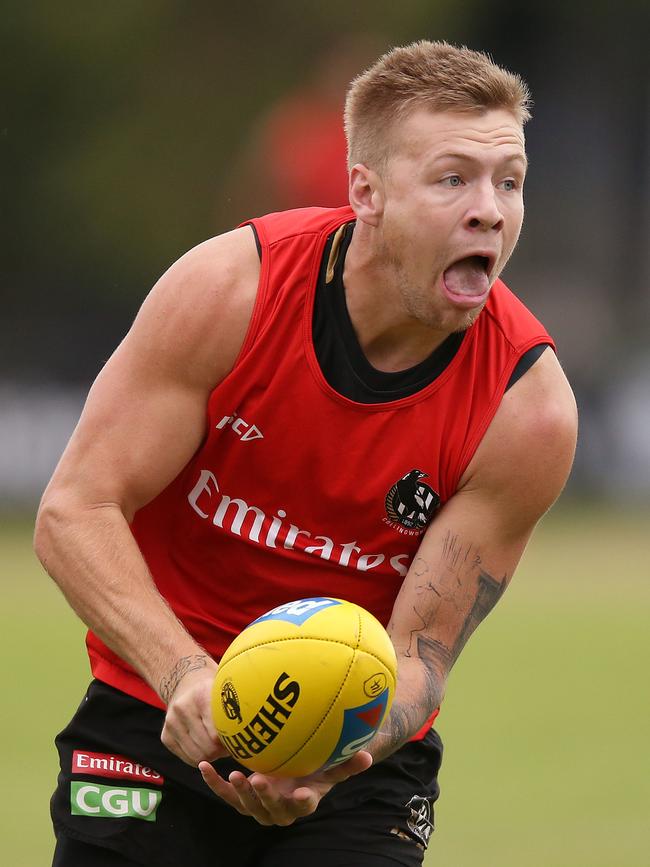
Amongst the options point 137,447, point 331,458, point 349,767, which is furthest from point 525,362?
point 349,767

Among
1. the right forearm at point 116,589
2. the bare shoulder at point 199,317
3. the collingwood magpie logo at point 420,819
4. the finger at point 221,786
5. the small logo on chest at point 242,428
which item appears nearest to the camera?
the finger at point 221,786

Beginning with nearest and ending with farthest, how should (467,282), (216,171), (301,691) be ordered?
(301,691), (467,282), (216,171)

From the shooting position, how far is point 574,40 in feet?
100

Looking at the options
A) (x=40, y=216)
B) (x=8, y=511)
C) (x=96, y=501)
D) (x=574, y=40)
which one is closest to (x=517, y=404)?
(x=96, y=501)

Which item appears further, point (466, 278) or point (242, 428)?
point (242, 428)

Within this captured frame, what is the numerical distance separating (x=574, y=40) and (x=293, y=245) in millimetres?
27034

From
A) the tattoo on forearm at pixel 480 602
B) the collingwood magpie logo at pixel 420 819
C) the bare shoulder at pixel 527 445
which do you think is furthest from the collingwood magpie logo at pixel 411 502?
the collingwood magpie logo at pixel 420 819

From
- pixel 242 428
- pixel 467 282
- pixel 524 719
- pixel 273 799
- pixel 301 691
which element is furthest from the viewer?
pixel 524 719

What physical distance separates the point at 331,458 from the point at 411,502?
0.88 ft

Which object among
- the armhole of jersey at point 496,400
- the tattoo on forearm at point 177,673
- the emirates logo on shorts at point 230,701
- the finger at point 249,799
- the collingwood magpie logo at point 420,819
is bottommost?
the collingwood magpie logo at point 420,819

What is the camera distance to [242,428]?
4641 mm

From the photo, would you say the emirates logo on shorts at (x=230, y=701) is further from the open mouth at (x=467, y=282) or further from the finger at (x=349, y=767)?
the open mouth at (x=467, y=282)

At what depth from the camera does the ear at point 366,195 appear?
4648 mm

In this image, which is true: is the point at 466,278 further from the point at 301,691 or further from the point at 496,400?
the point at 301,691
